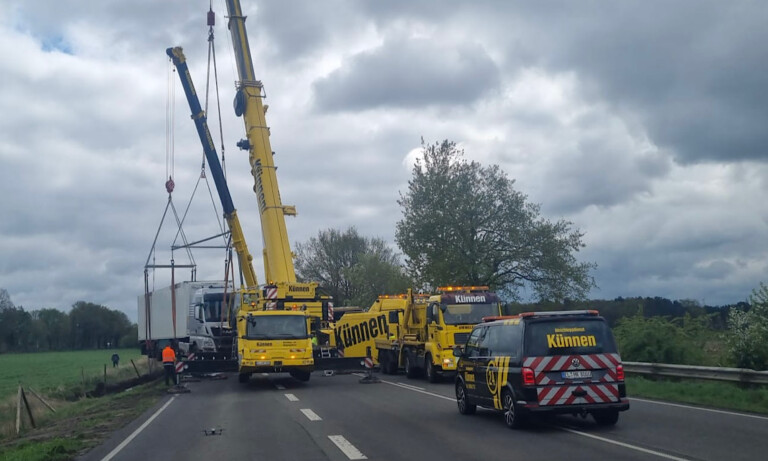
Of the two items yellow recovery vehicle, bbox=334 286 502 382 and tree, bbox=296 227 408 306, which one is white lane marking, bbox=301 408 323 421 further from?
tree, bbox=296 227 408 306

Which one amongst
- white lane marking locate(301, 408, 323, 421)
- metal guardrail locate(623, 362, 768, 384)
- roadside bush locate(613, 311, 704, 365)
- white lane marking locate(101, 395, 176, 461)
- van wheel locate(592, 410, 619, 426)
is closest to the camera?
white lane marking locate(101, 395, 176, 461)

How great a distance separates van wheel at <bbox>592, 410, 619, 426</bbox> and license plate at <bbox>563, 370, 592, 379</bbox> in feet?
2.71

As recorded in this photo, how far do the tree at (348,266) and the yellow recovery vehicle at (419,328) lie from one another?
3183 cm

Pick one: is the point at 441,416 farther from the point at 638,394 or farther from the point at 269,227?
the point at 269,227

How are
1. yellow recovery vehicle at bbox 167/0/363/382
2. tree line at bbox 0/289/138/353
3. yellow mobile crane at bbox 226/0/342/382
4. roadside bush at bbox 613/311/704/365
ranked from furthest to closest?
tree line at bbox 0/289/138/353 < yellow mobile crane at bbox 226/0/342/382 < yellow recovery vehicle at bbox 167/0/363/382 < roadside bush at bbox 613/311/704/365

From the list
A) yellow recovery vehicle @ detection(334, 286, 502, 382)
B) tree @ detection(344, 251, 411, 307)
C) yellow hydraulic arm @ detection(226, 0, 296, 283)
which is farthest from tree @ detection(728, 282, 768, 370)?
tree @ detection(344, 251, 411, 307)

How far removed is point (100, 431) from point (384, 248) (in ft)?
196

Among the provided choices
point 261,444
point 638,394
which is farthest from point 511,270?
point 261,444

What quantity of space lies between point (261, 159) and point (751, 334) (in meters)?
16.8

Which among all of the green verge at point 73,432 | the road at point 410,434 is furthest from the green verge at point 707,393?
the green verge at point 73,432

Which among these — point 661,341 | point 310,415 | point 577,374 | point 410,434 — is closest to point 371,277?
point 661,341

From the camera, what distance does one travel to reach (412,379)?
2745 centimetres

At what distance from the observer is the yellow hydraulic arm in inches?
1068

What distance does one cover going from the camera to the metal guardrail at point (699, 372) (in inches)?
681
